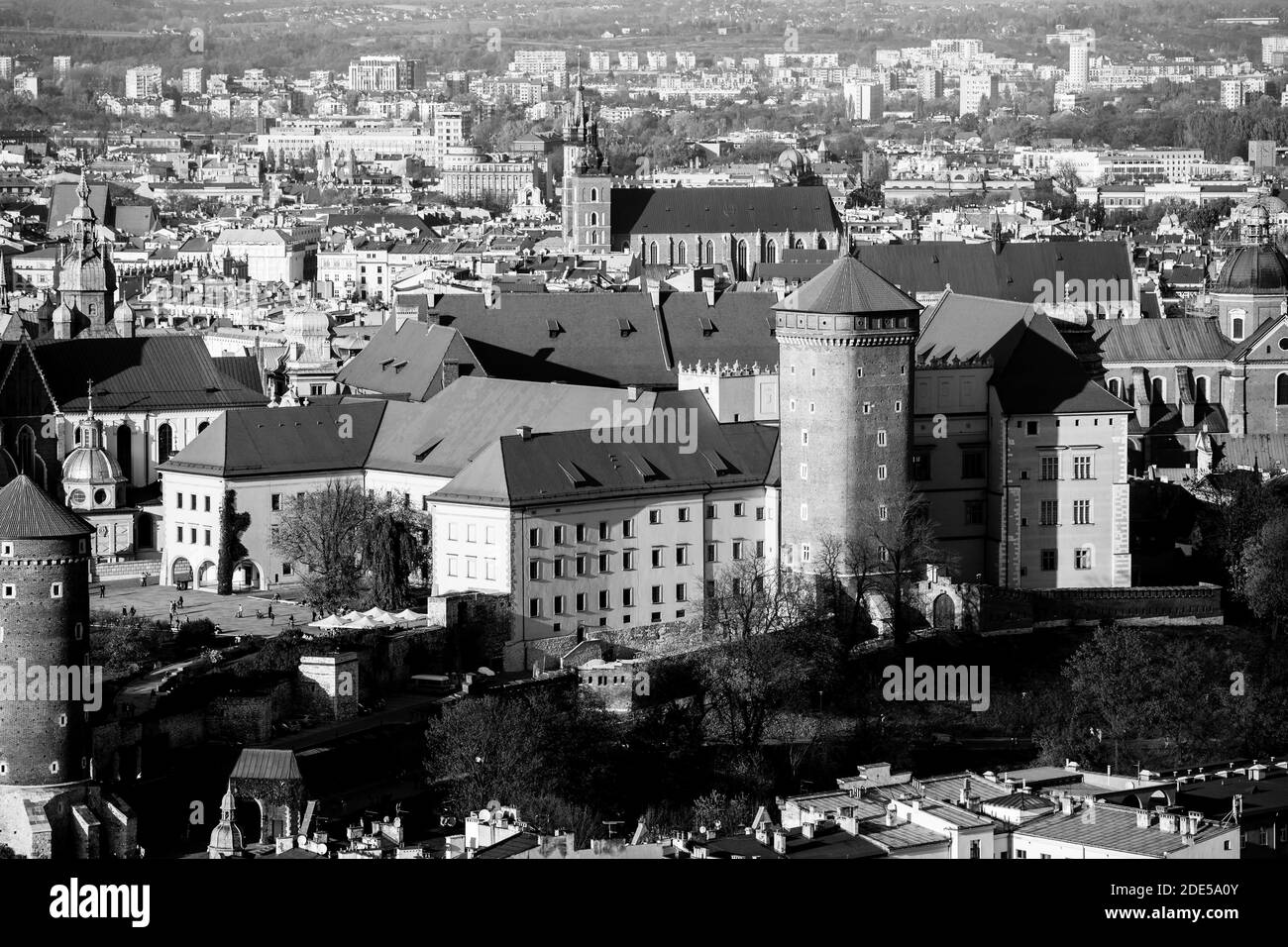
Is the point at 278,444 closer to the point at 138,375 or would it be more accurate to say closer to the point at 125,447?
the point at 125,447

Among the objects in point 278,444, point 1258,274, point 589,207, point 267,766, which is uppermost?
point 589,207

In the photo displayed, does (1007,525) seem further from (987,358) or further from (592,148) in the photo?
(592,148)

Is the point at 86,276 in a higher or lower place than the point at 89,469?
higher

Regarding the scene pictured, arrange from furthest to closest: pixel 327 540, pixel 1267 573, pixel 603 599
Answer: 1. pixel 1267 573
2. pixel 327 540
3. pixel 603 599

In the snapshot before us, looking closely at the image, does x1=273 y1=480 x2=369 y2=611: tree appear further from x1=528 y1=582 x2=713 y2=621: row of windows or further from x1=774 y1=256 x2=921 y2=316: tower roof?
x1=774 y1=256 x2=921 y2=316: tower roof

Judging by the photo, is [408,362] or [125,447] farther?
[125,447]

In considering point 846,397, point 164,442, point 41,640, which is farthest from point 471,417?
point 41,640
